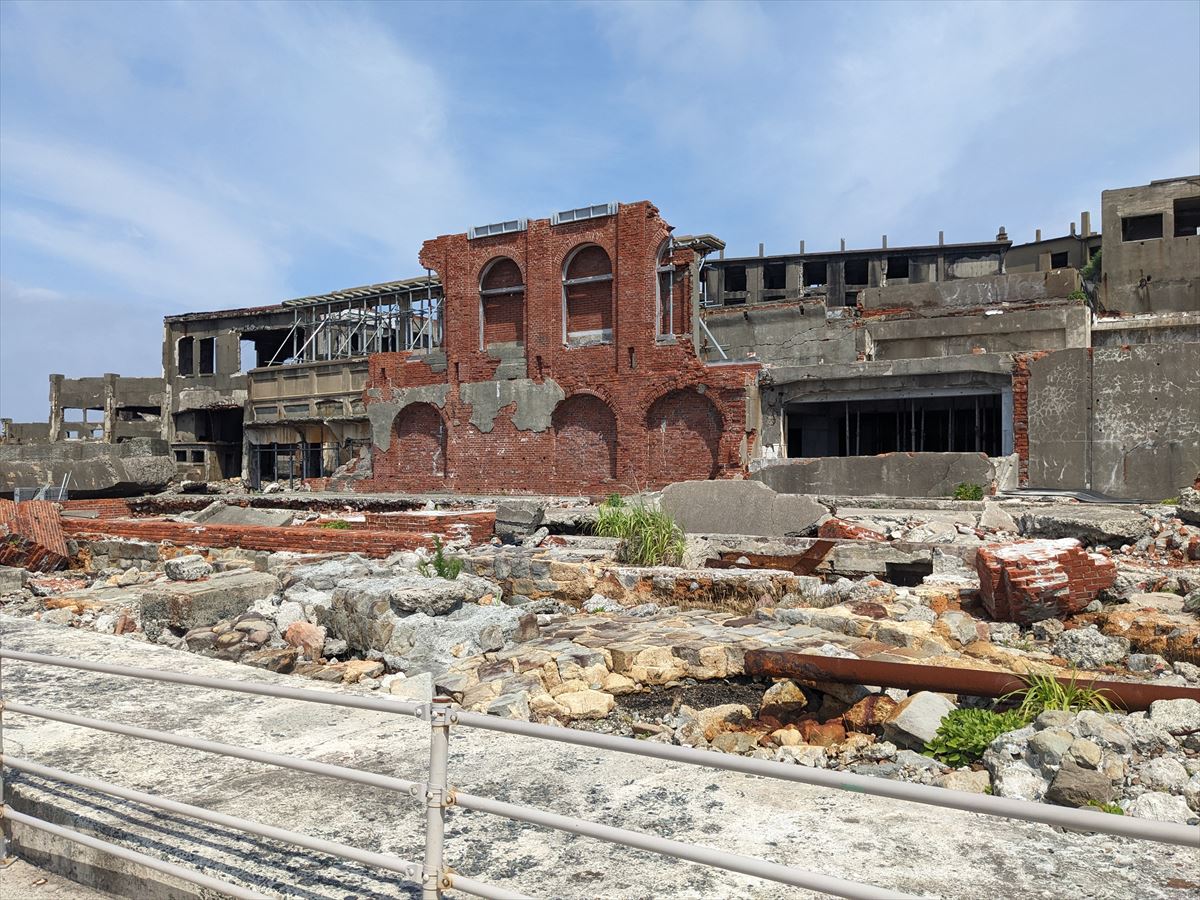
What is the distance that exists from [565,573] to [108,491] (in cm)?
1390

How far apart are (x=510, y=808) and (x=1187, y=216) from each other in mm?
38481

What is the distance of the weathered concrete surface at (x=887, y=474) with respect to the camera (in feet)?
45.0

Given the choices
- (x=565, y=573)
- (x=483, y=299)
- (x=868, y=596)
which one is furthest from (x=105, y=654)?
(x=483, y=299)

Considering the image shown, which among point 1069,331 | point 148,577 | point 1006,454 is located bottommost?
point 148,577

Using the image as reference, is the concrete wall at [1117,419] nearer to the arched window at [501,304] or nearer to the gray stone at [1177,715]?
the gray stone at [1177,715]

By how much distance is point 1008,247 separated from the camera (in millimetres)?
38469

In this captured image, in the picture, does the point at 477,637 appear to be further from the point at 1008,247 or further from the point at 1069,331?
the point at 1008,247

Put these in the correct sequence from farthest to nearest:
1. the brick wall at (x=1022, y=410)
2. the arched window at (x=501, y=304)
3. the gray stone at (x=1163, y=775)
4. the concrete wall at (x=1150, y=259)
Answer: the concrete wall at (x=1150, y=259) < the arched window at (x=501, y=304) < the brick wall at (x=1022, y=410) < the gray stone at (x=1163, y=775)

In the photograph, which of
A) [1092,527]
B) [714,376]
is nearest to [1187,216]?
[714,376]

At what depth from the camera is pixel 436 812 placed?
2.01 m

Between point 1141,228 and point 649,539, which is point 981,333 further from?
point 1141,228

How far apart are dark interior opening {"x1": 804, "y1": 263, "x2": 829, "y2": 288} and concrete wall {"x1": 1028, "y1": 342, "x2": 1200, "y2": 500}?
24.8m

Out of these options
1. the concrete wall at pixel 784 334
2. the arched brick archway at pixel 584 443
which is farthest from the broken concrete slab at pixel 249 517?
the concrete wall at pixel 784 334

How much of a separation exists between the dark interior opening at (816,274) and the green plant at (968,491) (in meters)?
27.5
